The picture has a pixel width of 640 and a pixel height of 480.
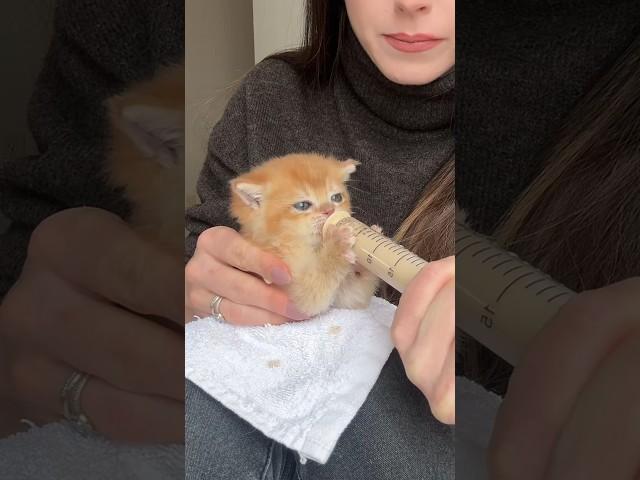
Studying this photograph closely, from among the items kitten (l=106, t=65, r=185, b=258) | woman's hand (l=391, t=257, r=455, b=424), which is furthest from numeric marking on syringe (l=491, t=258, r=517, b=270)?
woman's hand (l=391, t=257, r=455, b=424)

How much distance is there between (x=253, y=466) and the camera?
21.3 inches

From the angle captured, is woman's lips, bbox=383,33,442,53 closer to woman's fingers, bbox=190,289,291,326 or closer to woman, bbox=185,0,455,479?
woman, bbox=185,0,455,479

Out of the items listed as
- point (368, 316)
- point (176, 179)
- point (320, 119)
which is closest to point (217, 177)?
point (320, 119)

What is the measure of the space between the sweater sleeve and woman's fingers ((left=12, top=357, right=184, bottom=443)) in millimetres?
546

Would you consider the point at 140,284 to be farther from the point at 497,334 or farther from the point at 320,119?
the point at 320,119

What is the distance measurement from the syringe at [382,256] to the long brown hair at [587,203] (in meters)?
0.35

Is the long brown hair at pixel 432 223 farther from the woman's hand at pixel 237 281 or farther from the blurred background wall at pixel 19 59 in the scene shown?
the blurred background wall at pixel 19 59

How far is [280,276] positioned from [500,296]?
1.57 ft

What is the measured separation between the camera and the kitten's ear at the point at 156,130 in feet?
0.59

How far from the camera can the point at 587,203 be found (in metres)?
0.15

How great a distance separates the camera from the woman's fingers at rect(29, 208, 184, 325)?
0.17 m

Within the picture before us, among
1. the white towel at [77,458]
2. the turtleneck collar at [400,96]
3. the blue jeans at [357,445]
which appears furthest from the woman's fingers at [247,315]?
the white towel at [77,458]

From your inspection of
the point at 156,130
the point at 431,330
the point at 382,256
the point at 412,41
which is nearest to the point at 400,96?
the point at 412,41

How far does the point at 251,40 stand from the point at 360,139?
7.7 inches
